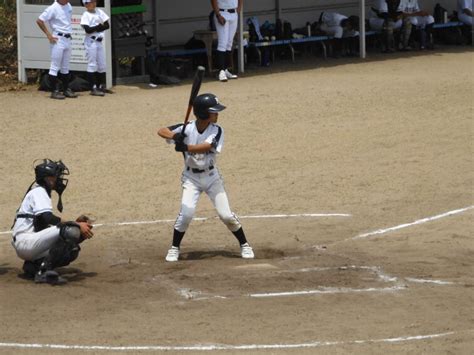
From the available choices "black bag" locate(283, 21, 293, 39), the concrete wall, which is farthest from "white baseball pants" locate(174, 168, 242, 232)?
"black bag" locate(283, 21, 293, 39)

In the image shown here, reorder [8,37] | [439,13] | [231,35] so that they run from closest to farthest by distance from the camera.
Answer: [231,35] < [8,37] < [439,13]

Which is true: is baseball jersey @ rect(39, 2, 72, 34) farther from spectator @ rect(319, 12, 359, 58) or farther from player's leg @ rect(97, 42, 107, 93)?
spectator @ rect(319, 12, 359, 58)

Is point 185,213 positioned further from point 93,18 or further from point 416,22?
point 416,22

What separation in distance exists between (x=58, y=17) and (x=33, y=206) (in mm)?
9025

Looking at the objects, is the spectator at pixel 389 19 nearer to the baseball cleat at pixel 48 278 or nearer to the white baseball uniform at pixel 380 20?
the white baseball uniform at pixel 380 20

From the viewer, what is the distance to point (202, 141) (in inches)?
435

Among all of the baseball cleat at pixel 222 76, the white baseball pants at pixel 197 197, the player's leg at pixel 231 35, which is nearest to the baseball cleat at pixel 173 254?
the white baseball pants at pixel 197 197

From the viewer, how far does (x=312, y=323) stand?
9.21 m

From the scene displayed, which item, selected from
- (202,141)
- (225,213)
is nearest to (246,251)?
(225,213)

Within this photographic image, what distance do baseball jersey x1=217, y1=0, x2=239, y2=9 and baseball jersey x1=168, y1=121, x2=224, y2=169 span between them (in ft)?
32.7

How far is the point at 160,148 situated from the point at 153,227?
3.53m

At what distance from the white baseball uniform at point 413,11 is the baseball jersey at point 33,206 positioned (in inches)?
609

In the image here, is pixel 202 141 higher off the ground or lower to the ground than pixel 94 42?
lower

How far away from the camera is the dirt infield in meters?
9.08
